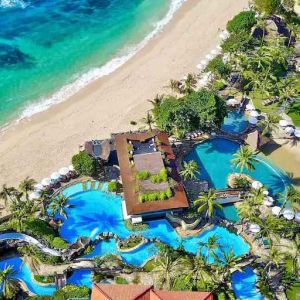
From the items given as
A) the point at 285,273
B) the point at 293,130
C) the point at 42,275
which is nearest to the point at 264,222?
the point at 285,273

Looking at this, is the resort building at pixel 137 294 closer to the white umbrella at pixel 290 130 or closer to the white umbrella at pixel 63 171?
the white umbrella at pixel 63 171

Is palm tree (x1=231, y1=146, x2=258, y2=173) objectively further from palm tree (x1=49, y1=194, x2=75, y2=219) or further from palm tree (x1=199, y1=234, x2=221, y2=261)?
palm tree (x1=49, y1=194, x2=75, y2=219)

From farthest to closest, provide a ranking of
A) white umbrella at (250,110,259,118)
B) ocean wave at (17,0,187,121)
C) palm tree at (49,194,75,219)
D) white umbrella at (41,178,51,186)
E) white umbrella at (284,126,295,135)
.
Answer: ocean wave at (17,0,187,121) → white umbrella at (250,110,259,118) → white umbrella at (284,126,295,135) → white umbrella at (41,178,51,186) → palm tree at (49,194,75,219)

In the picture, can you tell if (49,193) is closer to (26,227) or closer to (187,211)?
(26,227)

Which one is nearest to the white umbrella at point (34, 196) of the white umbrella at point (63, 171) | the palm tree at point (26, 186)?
the palm tree at point (26, 186)

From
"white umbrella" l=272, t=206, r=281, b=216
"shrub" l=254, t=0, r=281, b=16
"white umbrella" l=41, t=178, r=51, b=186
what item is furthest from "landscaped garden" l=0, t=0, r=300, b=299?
"shrub" l=254, t=0, r=281, b=16
